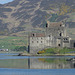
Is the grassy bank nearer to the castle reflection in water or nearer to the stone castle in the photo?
the stone castle

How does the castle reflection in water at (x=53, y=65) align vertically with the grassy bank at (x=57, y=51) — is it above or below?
below

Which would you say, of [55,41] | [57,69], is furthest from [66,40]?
[57,69]

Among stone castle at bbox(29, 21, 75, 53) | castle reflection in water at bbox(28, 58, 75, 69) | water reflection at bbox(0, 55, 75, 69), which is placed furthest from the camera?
stone castle at bbox(29, 21, 75, 53)

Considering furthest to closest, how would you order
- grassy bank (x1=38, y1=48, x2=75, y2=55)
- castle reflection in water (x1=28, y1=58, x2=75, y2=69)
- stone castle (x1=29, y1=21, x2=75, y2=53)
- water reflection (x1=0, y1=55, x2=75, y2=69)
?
stone castle (x1=29, y1=21, x2=75, y2=53), grassy bank (x1=38, y1=48, x2=75, y2=55), water reflection (x1=0, y1=55, x2=75, y2=69), castle reflection in water (x1=28, y1=58, x2=75, y2=69)

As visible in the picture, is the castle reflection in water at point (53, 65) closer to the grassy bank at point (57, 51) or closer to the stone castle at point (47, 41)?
the grassy bank at point (57, 51)

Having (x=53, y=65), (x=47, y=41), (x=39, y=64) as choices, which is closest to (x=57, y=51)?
(x=47, y=41)

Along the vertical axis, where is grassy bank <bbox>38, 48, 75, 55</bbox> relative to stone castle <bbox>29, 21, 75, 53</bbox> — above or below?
below

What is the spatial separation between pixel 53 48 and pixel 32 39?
355 inches


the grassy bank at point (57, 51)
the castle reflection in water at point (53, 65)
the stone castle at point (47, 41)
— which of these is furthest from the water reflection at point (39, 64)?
the stone castle at point (47, 41)

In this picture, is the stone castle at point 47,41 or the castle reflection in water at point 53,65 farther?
the stone castle at point 47,41

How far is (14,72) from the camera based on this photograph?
84188mm

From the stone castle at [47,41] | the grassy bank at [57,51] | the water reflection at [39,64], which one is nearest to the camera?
the water reflection at [39,64]

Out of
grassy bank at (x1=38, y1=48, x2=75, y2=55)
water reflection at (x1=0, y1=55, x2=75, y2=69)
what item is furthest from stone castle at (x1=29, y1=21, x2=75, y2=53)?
water reflection at (x1=0, y1=55, x2=75, y2=69)

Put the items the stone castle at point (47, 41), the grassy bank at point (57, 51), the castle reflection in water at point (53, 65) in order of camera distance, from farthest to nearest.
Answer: the stone castle at point (47, 41) < the grassy bank at point (57, 51) < the castle reflection in water at point (53, 65)
